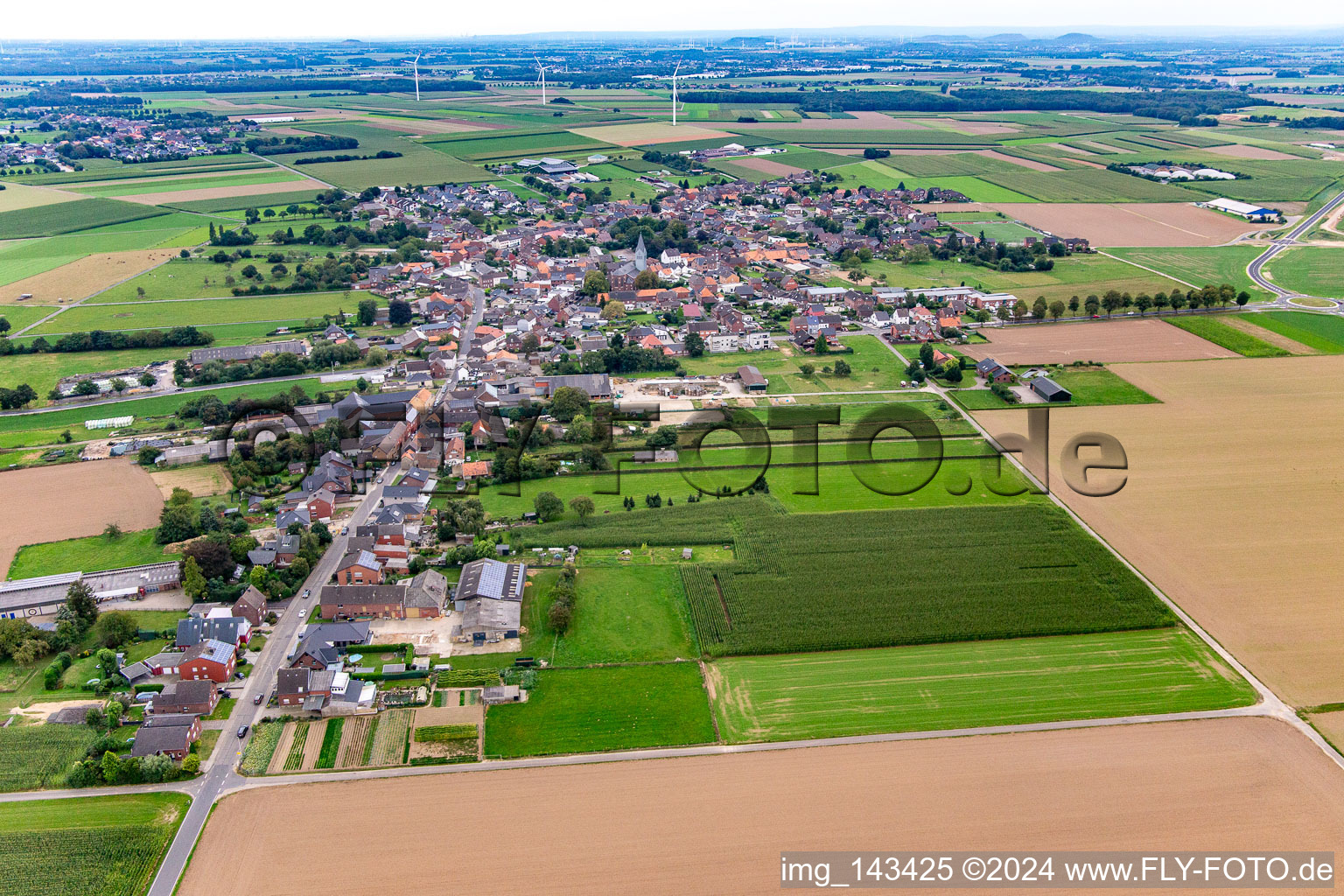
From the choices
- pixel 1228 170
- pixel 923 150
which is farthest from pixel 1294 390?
pixel 923 150

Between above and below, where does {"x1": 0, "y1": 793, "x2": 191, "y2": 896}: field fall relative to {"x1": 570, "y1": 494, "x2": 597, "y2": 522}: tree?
below

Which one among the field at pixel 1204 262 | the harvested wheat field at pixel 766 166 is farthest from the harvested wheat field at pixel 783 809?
the harvested wheat field at pixel 766 166

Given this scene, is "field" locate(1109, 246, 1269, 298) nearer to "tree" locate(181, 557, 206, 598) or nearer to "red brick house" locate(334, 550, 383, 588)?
"red brick house" locate(334, 550, 383, 588)

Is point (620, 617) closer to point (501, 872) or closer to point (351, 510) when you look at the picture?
point (501, 872)

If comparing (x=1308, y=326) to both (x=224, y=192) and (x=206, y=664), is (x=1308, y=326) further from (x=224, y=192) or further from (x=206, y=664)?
(x=224, y=192)

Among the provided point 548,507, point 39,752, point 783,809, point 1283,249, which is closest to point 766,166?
point 1283,249

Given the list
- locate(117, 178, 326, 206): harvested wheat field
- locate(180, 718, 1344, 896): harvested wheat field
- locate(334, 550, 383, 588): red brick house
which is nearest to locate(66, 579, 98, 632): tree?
locate(334, 550, 383, 588): red brick house
